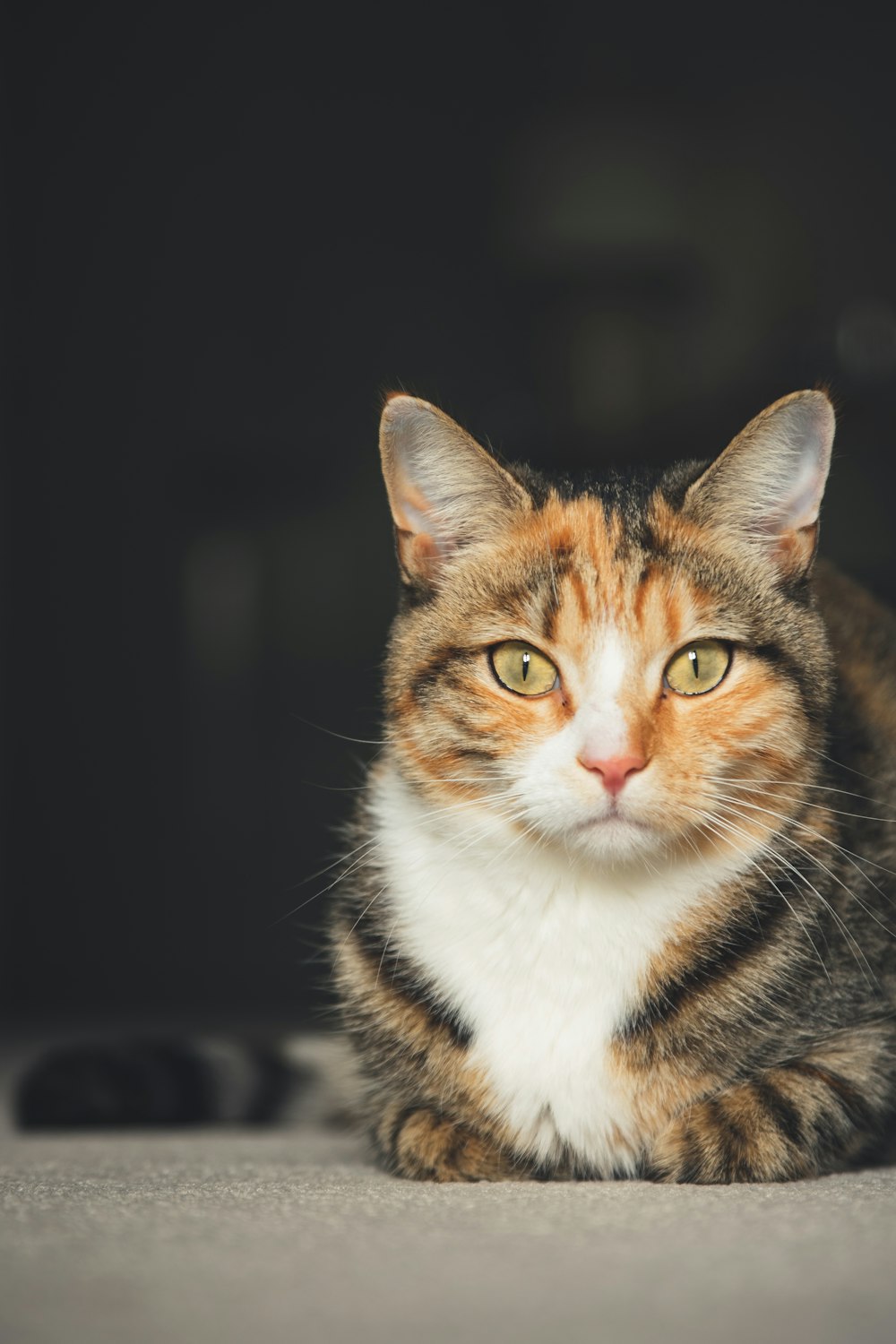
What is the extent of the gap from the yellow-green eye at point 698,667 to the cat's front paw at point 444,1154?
1.59 ft

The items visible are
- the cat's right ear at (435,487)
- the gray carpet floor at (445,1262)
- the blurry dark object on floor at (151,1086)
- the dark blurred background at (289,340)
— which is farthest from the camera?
the dark blurred background at (289,340)

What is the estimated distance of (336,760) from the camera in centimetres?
376

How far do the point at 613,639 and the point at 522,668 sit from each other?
4.1 inches

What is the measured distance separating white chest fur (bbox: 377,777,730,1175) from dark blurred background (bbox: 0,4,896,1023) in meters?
2.23

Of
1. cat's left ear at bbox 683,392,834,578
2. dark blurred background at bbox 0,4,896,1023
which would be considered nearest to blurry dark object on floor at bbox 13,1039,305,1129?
cat's left ear at bbox 683,392,834,578

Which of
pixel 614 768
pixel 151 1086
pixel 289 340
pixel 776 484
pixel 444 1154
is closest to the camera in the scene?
pixel 614 768

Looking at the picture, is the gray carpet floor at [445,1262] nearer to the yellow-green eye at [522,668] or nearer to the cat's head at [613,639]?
the cat's head at [613,639]

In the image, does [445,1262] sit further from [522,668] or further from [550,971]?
[522,668]

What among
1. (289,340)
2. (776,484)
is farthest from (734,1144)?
(289,340)

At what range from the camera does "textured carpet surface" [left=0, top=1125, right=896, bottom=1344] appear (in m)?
0.81

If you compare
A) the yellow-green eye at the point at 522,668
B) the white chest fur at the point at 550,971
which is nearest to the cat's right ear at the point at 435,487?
the yellow-green eye at the point at 522,668

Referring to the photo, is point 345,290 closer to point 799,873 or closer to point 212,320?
point 212,320

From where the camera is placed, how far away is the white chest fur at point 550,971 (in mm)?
1357

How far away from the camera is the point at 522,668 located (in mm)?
1382
